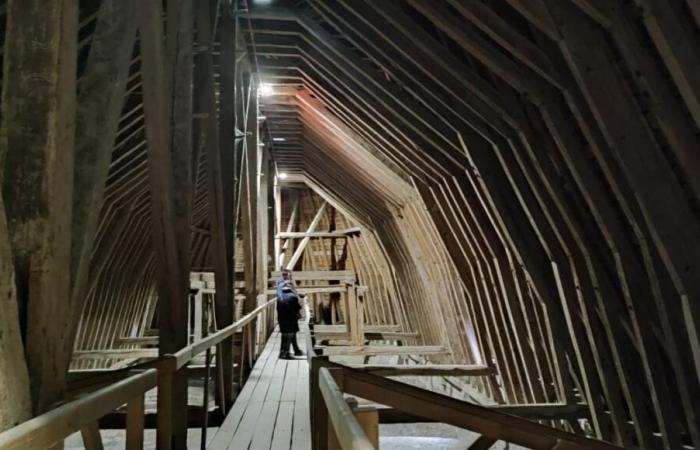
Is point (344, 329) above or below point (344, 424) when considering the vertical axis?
above

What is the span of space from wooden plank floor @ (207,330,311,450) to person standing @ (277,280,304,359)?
1.05 meters

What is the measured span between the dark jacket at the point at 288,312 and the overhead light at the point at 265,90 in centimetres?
342

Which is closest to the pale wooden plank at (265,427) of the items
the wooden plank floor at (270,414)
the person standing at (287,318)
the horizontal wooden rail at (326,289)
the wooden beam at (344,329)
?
the wooden plank floor at (270,414)

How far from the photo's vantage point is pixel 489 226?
700 cm

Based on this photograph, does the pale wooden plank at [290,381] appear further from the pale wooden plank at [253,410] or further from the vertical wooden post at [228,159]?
the vertical wooden post at [228,159]

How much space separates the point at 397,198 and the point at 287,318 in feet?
9.43

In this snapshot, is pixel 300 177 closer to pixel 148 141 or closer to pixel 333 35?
pixel 333 35

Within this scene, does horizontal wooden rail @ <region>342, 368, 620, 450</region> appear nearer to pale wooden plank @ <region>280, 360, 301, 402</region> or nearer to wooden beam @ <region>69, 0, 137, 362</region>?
wooden beam @ <region>69, 0, 137, 362</region>

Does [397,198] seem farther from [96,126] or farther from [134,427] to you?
[96,126]

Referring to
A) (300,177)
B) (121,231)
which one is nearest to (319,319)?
(300,177)

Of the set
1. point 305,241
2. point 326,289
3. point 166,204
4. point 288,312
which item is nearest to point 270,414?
point 166,204

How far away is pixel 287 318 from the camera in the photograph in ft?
28.5

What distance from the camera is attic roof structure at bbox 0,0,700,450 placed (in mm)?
1893

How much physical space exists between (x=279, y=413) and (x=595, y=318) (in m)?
2.98
